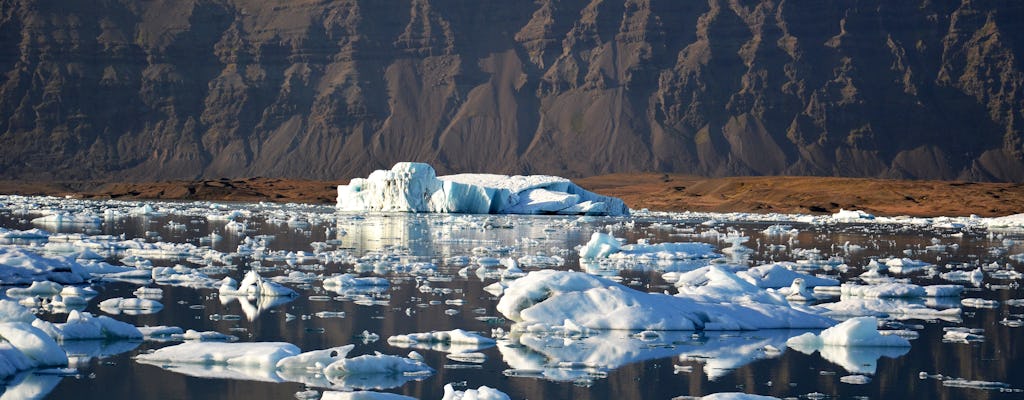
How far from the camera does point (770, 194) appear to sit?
249 ft

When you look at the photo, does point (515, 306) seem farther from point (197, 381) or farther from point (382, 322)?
point (197, 381)

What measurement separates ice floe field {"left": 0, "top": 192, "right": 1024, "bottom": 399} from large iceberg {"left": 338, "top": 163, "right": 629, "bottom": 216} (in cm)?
2944

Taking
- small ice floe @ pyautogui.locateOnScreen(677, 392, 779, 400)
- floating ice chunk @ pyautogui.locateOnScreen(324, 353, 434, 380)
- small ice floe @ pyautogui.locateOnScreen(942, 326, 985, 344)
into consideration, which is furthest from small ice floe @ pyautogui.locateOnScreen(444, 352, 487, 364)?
small ice floe @ pyautogui.locateOnScreen(942, 326, 985, 344)

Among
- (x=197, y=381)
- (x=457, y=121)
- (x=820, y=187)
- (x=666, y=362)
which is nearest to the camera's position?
(x=197, y=381)

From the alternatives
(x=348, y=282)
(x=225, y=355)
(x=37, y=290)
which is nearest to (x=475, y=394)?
(x=225, y=355)

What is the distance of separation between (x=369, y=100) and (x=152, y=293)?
378 feet

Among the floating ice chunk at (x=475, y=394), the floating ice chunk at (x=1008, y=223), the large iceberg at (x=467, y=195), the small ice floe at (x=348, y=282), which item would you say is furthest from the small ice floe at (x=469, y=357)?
the floating ice chunk at (x=1008, y=223)

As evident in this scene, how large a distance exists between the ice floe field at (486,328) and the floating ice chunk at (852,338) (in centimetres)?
2

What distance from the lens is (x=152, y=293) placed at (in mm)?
15883

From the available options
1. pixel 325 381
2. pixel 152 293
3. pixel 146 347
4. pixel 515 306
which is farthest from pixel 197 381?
pixel 152 293

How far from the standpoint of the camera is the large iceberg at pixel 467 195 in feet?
177

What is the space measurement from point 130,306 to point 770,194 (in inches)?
2554

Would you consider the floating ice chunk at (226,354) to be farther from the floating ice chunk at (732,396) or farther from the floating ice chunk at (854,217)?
the floating ice chunk at (854,217)

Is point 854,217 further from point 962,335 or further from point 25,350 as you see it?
point 25,350
